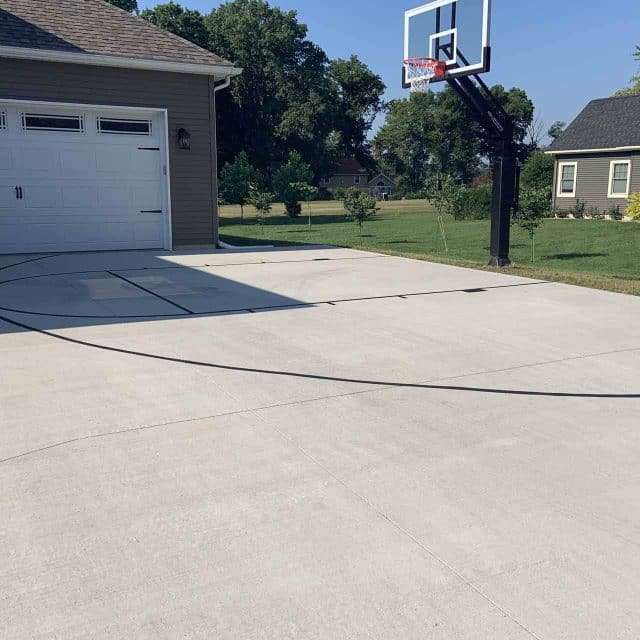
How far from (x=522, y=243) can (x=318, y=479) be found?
14933 mm

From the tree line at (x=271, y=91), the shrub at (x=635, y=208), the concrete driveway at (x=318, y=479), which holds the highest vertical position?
the tree line at (x=271, y=91)

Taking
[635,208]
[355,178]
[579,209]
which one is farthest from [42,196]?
[355,178]

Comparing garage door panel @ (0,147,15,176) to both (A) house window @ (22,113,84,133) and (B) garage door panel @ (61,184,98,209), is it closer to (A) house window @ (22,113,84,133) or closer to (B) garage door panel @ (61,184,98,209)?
(A) house window @ (22,113,84,133)

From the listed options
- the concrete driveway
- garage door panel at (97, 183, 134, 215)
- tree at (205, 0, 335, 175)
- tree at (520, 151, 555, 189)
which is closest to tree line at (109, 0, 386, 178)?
tree at (205, 0, 335, 175)

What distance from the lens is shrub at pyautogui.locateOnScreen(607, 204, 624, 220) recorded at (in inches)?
1024

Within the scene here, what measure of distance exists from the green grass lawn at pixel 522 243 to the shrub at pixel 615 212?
9.76 feet

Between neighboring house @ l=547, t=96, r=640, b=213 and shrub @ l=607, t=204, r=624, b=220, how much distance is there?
12cm

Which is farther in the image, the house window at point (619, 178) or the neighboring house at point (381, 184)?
the neighboring house at point (381, 184)

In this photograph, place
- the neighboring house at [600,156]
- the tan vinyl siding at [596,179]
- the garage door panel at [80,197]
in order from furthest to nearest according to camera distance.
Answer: the neighboring house at [600,156]
the tan vinyl siding at [596,179]
the garage door panel at [80,197]

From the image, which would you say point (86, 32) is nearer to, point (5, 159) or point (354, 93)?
point (5, 159)

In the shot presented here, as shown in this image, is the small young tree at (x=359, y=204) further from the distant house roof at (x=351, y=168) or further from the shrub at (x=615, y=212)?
the distant house roof at (x=351, y=168)

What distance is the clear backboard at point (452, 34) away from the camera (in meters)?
10.6

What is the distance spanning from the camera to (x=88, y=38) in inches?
519

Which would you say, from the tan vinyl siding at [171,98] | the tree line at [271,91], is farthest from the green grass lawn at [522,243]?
the tree line at [271,91]
